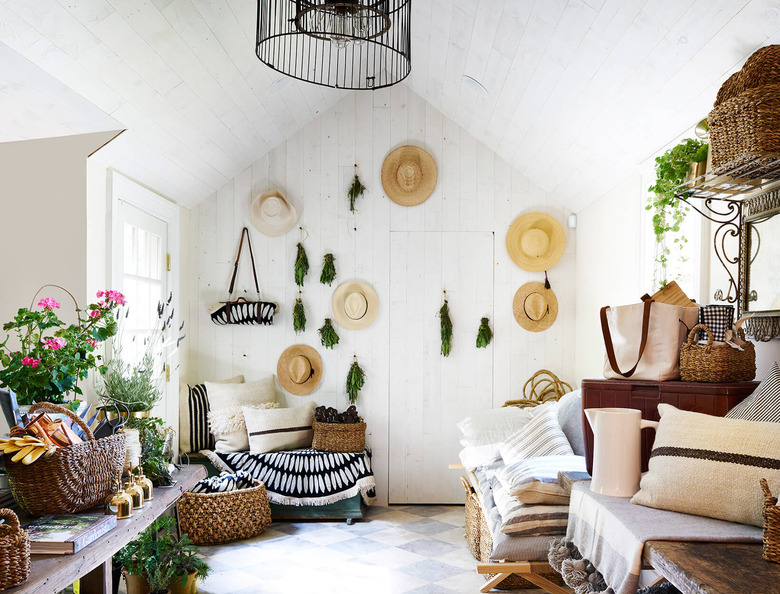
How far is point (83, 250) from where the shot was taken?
10.5ft

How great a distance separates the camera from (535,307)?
4965mm

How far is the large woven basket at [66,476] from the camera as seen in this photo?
1817mm

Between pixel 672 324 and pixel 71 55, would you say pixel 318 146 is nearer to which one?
pixel 71 55

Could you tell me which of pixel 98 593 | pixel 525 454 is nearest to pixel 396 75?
pixel 525 454

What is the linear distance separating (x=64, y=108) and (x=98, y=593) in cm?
199

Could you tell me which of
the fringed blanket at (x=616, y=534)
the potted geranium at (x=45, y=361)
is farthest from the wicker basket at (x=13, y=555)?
the fringed blanket at (x=616, y=534)

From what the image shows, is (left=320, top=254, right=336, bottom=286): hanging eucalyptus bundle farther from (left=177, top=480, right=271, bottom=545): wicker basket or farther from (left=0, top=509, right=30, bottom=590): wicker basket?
(left=0, top=509, right=30, bottom=590): wicker basket

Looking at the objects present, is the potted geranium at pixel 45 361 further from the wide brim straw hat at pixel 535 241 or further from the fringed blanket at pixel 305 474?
the wide brim straw hat at pixel 535 241

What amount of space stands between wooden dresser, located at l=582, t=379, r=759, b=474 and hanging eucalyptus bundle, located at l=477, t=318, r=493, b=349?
2674mm

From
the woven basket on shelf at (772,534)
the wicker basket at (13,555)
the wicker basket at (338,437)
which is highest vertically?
the woven basket on shelf at (772,534)

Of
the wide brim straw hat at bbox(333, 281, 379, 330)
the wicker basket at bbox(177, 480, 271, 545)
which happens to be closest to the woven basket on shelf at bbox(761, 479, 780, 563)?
Answer: the wicker basket at bbox(177, 480, 271, 545)

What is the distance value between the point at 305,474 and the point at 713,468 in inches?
127

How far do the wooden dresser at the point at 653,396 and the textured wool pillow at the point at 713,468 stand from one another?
34 centimetres

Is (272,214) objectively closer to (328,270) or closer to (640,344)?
(328,270)
